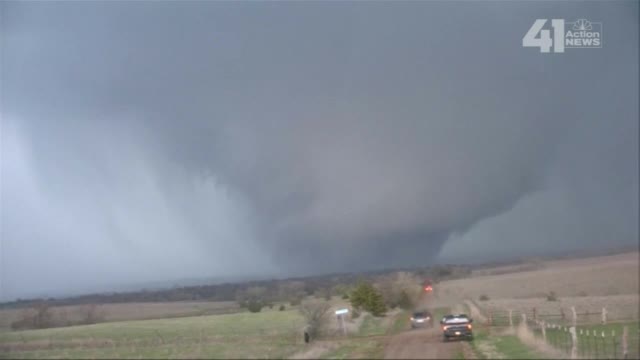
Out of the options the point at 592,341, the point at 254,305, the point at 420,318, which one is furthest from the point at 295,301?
the point at 592,341

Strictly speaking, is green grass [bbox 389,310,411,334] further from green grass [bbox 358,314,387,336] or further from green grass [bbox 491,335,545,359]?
green grass [bbox 491,335,545,359]

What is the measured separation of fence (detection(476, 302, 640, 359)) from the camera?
27.2 meters

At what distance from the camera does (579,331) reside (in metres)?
38.1

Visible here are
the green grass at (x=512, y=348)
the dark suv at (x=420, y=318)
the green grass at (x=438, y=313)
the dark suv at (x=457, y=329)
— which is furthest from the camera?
the dark suv at (x=420, y=318)

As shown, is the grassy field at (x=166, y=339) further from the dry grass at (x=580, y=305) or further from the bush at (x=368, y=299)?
the dry grass at (x=580, y=305)

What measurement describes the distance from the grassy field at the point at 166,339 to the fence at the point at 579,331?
10056 mm

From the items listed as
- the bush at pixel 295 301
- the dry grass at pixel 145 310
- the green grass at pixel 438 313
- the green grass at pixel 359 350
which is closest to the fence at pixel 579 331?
the green grass at pixel 438 313

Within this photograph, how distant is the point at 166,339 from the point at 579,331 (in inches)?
757

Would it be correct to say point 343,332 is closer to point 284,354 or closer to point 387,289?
point 387,289

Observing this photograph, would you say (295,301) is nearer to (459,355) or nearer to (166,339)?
(166,339)

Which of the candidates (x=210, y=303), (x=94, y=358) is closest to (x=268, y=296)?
(x=210, y=303)

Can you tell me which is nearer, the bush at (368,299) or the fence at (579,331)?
the fence at (579,331)

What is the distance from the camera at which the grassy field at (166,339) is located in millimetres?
28684

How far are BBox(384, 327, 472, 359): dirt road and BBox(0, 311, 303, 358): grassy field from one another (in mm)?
3956
